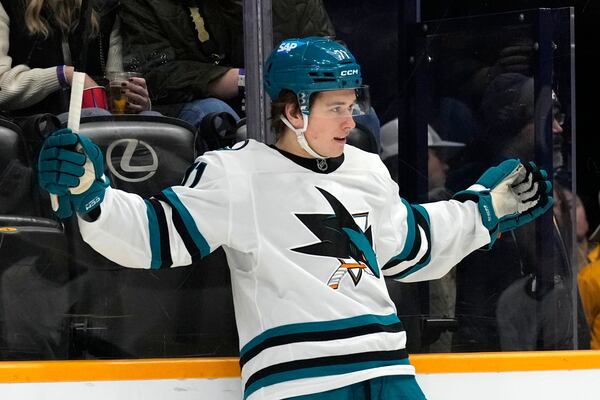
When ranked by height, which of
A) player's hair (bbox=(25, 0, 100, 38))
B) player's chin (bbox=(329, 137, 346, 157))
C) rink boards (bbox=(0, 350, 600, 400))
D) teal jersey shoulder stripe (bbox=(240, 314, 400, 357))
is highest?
player's hair (bbox=(25, 0, 100, 38))

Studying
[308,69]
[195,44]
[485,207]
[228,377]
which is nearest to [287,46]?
[308,69]

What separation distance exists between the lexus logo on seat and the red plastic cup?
8 centimetres

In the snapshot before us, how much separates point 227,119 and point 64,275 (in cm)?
44

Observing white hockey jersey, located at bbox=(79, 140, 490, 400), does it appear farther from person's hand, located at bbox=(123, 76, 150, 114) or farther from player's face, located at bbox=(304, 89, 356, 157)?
person's hand, located at bbox=(123, 76, 150, 114)

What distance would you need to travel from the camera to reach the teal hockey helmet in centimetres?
224

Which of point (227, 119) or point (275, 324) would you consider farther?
point (227, 119)

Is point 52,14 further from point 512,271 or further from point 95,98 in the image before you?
point 512,271

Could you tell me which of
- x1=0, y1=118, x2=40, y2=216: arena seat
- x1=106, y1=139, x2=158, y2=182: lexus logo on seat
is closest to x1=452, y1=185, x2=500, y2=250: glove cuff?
x1=106, y1=139, x2=158, y2=182: lexus logo on seat

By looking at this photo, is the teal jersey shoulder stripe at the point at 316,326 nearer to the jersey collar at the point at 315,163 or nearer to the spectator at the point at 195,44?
the jersey collar at the point at 315,163

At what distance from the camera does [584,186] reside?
2.63m

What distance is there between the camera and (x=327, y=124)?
2.27 metres

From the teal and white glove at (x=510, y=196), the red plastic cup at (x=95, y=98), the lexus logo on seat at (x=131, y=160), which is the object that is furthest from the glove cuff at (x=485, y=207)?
the red plastic cup at (x=95, y=98)

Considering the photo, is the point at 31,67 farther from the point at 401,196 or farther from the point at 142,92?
the point at 401,196

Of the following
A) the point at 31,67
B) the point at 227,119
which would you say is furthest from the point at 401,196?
the point at 31,67
